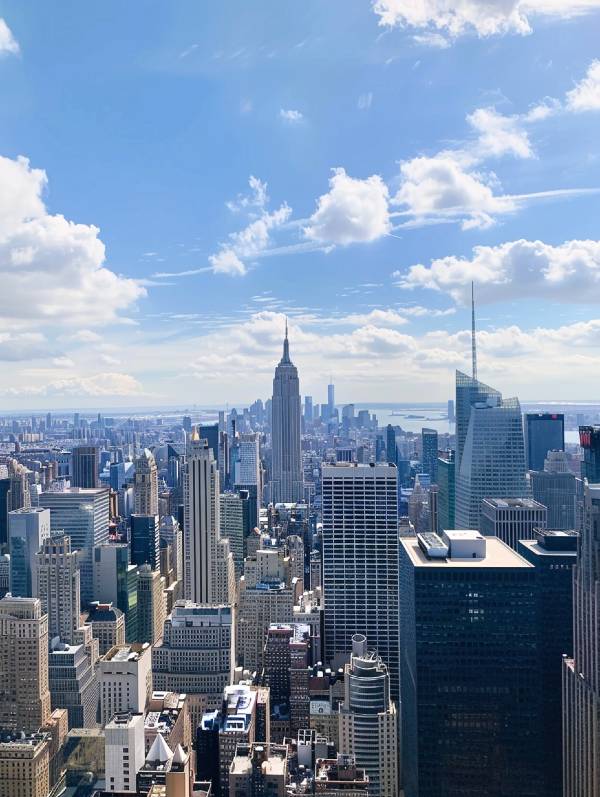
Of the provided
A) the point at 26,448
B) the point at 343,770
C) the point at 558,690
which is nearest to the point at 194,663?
the point at 343,770

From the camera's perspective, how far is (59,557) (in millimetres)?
14477

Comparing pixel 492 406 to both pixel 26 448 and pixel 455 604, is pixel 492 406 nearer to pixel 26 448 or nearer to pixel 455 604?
pixel 455 604

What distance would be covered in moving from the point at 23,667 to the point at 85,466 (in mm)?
14860

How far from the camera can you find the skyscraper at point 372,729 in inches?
368

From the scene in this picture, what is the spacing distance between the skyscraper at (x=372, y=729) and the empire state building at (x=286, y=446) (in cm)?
1791

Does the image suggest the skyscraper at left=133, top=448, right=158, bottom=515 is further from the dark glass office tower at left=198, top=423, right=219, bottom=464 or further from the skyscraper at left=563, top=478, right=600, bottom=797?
the skyscraper at left=563, top=478, right=600, bottom=797

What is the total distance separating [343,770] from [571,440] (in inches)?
431

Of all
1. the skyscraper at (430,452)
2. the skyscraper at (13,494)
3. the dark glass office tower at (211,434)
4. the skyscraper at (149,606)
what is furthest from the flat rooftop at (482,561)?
the skyscraper at (13,494)

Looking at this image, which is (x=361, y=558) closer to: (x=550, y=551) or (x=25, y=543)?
(x=550, y=551)

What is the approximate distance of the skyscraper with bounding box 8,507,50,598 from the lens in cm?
1524

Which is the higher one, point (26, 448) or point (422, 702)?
point (26, 448)

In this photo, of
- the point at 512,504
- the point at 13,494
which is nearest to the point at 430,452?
the point at 512,504

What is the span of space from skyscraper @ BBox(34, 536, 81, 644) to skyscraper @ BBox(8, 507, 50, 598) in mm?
414

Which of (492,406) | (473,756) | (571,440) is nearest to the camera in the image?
(473,756)
